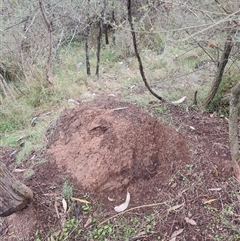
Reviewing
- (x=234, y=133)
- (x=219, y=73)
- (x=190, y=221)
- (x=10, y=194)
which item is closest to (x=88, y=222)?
(x=10, y=194)

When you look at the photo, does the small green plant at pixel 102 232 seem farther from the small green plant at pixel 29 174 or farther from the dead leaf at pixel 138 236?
the small green plant at pixel 29 174

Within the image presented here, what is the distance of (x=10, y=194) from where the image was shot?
2.23 m

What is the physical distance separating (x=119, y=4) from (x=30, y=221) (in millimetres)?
4963

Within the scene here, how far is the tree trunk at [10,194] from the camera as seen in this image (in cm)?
218

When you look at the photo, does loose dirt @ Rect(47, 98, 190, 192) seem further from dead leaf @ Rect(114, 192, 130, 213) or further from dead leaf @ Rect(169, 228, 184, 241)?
dead leaf @ Rect(169, 228, 184, 241)

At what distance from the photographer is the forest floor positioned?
7.47 feet

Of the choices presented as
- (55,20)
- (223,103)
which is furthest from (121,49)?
(223,103)

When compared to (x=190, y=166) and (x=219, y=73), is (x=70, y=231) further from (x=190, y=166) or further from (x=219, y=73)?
(x=219, y=73)

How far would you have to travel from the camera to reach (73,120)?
303 centimetres

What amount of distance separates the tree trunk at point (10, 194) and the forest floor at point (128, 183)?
0.16 m

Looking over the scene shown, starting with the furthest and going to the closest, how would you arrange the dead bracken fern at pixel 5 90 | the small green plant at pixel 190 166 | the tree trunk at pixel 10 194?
1. the dead bracken fern at pixel 5 90
2. the small green plant at pixel 190 166
3. the tree trunk at pixel 10 194

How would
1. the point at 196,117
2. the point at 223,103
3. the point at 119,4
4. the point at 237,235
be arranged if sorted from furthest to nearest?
1. the point at 119,4
2. the point at 223,103
3. the point at 196,117
4. the point at 237,235

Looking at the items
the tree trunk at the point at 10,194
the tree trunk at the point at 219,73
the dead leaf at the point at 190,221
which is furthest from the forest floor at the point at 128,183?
the tree trunk at the point at 219,73

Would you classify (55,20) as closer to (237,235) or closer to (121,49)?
(121,49)
